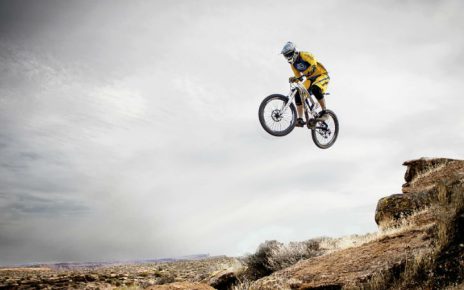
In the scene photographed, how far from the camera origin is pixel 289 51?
12281 millimetres

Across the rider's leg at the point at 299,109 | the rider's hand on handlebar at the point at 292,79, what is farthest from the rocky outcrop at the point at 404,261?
the rider's hand on handlebar at the point at 292,79

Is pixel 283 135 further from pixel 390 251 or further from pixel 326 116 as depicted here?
pixel 390 251

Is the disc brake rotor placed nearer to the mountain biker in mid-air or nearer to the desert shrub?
the mountain biker in mid-air

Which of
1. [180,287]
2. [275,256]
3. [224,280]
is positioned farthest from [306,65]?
[224,280]

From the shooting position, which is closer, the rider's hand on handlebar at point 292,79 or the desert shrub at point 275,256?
the rider's hand on handlebar at point 292,79

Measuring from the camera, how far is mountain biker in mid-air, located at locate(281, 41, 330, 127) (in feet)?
40.7

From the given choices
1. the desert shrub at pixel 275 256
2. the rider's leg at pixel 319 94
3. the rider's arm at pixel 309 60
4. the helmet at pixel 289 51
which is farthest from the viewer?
the desert shrub at pixel 275 256

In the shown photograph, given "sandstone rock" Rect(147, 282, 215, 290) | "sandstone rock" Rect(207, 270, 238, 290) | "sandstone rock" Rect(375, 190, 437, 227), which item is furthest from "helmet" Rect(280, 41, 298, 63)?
"sandstone rock" Rect(207, 270, 238, 290)

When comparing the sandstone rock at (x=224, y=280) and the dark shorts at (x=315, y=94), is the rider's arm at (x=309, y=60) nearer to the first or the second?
the dark shorts at (x=315, y=94)

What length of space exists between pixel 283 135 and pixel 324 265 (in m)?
4.12

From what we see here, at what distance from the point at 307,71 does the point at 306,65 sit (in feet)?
0.70

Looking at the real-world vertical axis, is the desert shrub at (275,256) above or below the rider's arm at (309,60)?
below

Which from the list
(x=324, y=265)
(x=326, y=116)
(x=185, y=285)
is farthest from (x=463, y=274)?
(x=326, y=116)

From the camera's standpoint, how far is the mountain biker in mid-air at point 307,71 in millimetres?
12410
